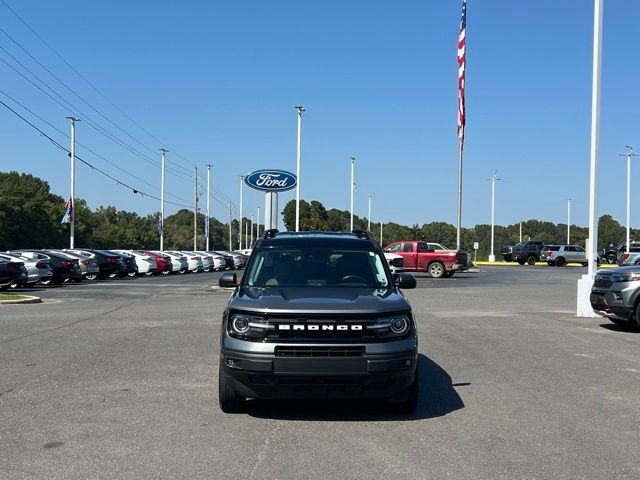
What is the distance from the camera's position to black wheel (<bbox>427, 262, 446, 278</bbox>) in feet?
121

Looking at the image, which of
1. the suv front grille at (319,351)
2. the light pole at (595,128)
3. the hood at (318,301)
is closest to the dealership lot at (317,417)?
the suv front grille at (319,351)

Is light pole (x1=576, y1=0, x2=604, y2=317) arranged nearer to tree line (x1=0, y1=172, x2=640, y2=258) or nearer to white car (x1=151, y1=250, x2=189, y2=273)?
white car (x1=151, y1=250, x2=189, y2=273)

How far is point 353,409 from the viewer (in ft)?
23.2

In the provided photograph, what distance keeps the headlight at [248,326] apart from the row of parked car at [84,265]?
72.5 feet

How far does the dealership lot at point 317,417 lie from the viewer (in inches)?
209

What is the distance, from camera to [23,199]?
265ft

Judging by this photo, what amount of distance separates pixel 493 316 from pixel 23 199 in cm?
7436

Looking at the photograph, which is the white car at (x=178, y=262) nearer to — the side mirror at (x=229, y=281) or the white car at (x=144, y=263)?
the white car at (x=144, y=263)

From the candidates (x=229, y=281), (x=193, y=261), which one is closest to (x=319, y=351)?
(x=229, y=281)

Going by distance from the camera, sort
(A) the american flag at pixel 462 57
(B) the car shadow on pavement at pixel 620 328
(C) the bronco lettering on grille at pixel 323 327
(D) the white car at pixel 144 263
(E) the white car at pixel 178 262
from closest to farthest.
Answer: (C) the bronco lettering on grille at pixel 323 327 → (B) the car shadow on pavement at pixel 620 328 → (A) the american flag at pixel 462 57 → (D) the white car at pixel 144 263 → (E) the white car at pixel 178 262

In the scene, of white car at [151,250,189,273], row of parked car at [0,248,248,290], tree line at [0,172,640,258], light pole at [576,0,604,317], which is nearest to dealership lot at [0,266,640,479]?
light pole at [576,0,604,317]

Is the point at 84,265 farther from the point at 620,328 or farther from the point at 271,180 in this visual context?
the point at 620,328

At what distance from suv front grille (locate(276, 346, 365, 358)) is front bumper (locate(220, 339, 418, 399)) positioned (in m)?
0.04

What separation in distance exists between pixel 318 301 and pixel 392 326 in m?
0.70
